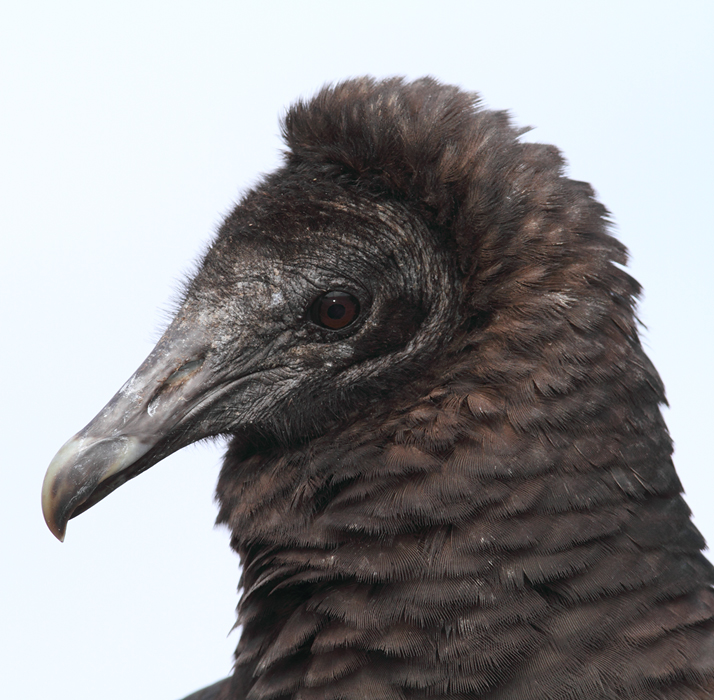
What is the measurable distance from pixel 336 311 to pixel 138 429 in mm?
769

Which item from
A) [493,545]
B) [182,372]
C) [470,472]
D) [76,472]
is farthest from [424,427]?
[76,472]

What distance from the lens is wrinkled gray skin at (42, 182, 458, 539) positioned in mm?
3004

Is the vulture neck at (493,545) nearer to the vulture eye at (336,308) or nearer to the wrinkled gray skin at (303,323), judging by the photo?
the wrinkled gray skin at (303,323)

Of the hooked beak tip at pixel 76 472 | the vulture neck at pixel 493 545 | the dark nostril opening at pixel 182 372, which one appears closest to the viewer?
the vulture neck at pixel 493 545

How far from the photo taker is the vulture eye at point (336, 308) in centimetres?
304

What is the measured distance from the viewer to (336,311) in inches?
120

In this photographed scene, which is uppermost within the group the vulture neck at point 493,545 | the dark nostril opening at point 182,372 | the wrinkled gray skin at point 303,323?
the wrinkled gray skin at point 303,323

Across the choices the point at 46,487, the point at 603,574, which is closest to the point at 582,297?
the point at 603,574

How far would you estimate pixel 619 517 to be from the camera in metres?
2.60

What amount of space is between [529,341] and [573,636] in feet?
2.93

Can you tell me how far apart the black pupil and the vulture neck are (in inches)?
14.2

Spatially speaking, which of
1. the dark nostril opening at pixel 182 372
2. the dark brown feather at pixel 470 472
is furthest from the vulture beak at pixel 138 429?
the dark brown feather at pixel 470 472

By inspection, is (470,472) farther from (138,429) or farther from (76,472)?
(76,472)

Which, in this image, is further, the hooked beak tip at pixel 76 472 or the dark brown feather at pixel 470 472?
the hooked beak tip at pixel 76 472
